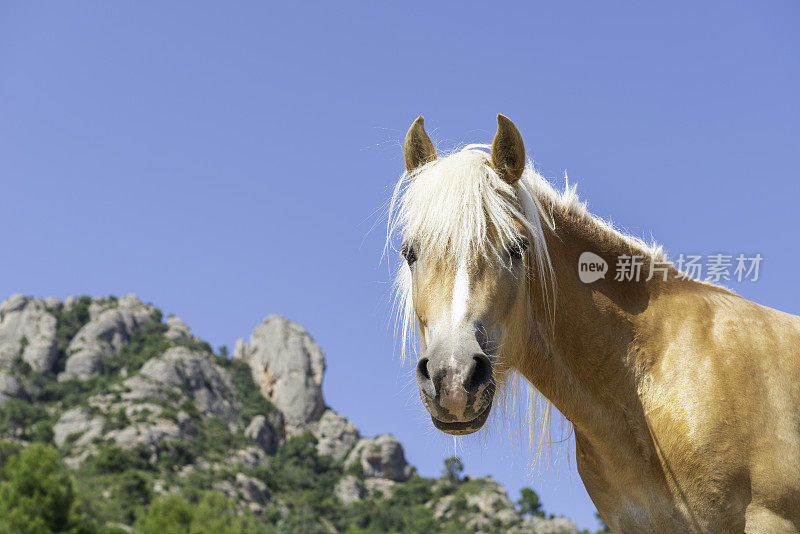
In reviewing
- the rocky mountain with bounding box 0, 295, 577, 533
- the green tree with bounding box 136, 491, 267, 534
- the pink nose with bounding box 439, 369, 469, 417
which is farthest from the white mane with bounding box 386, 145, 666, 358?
the rocky mountain with bounding box 0, 295, 577, 533

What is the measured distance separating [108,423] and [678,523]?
87765mm

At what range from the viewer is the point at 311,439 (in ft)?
350

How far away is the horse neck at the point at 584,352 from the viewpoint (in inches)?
129

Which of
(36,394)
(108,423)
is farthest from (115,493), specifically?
(36,394)

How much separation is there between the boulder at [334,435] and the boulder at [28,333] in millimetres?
40119

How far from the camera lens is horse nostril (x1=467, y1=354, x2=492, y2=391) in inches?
107

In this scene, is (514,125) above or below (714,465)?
above

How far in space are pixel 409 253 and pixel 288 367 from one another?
116 meters

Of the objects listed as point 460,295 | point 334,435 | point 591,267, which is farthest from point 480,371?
point 334,435

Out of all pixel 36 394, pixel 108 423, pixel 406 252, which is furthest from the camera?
pixel 36 394

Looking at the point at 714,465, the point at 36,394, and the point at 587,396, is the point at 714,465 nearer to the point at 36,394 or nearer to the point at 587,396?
the point at 587,396

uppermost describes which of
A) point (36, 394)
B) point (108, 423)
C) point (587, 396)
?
point (36, 394)

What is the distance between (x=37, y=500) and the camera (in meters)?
34.7

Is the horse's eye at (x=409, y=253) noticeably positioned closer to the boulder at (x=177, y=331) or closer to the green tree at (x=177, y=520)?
the green tree at (x=177, y=520)
